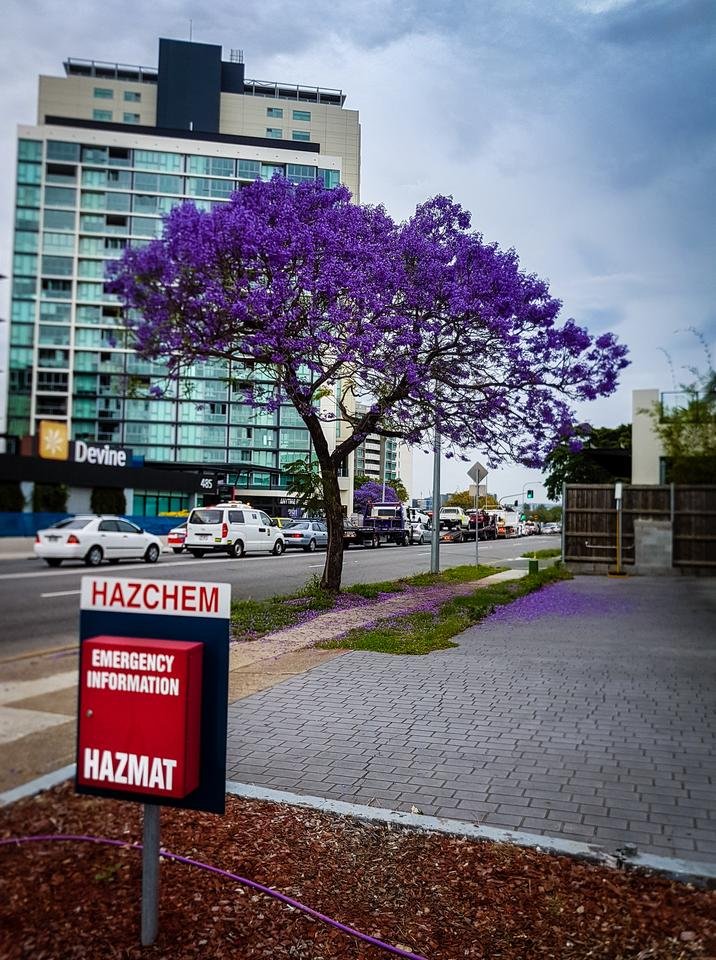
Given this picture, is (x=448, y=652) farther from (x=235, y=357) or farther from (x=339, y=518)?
(x=235, y=357)

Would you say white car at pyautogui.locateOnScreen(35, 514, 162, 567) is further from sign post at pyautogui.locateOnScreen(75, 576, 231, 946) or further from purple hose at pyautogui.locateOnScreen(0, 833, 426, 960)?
purple hose at pyautogui.locateOnScreen(0, 833, 426, 960)

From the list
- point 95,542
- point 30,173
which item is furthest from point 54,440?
point 30,173

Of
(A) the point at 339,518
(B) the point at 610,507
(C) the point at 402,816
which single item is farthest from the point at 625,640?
(B) the point at 610,507

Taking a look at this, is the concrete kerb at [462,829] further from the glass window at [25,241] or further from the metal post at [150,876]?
the glass window at [25,241]

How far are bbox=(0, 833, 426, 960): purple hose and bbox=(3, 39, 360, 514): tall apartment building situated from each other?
156 centimetres

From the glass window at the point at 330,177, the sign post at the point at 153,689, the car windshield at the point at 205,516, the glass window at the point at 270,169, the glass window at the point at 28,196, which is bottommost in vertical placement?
the sign post at the point at 153,689

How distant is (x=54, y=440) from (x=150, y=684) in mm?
891

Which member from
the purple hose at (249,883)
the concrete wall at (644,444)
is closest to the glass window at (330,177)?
the purple hose at (249,883)

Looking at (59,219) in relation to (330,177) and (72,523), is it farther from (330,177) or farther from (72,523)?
(330,177)

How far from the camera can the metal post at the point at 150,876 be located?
9.48ft

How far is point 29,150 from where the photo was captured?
2.45 m

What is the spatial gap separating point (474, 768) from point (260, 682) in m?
2.89

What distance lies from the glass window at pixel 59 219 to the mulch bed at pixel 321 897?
2333mm

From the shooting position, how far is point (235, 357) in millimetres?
2861
